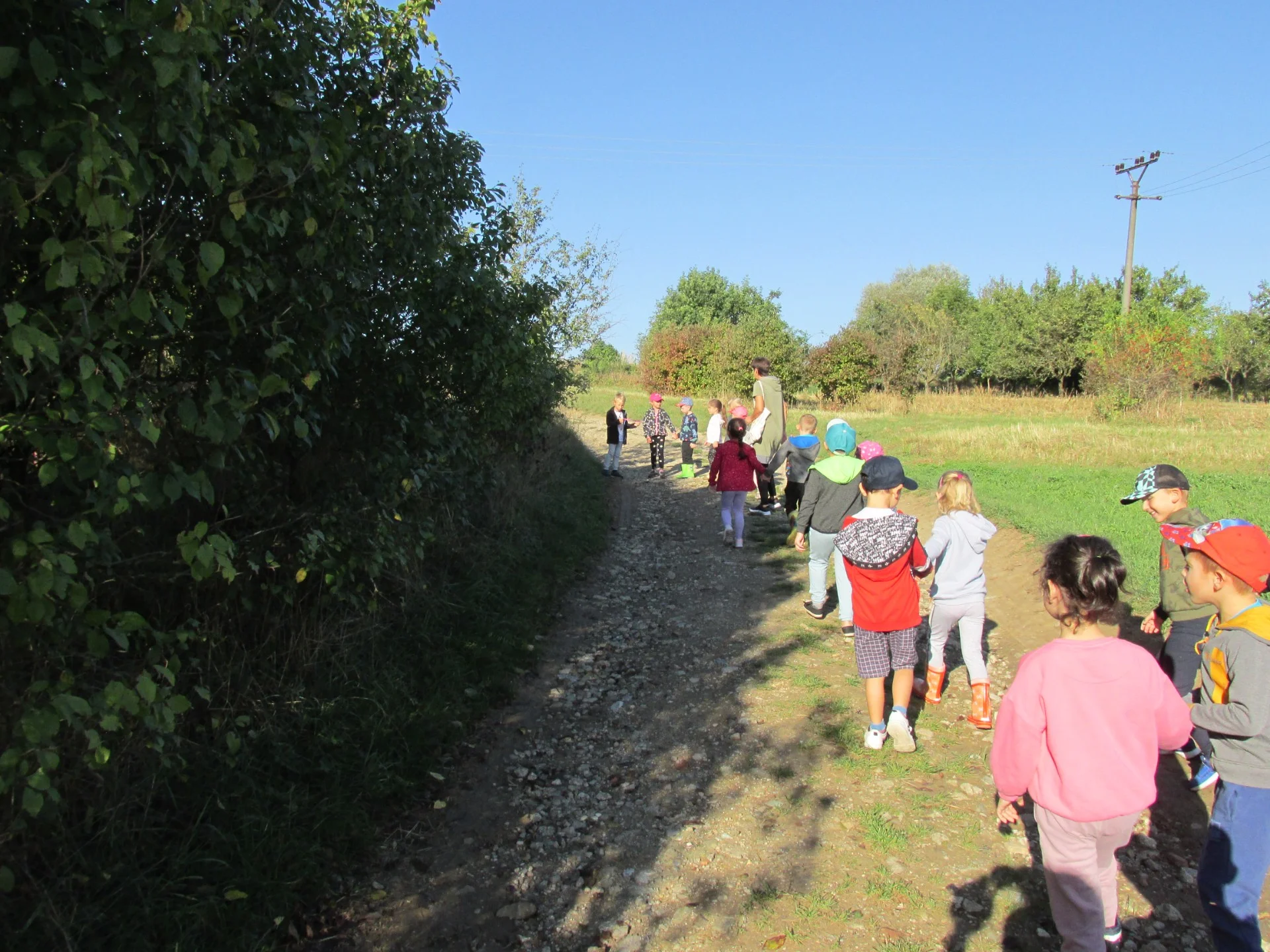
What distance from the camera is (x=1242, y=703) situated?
293 centimetres

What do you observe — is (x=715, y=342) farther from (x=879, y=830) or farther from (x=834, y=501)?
(x=879, y=830)

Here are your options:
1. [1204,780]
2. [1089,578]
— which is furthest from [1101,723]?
[1204,780]

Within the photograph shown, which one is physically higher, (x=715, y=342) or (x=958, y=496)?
(x=715, y=342)

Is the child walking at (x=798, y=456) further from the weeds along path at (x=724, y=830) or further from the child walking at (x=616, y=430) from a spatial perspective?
the child walking at (x=616, y=430)

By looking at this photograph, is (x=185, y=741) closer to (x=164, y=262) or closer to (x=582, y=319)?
(x=164, y=262)

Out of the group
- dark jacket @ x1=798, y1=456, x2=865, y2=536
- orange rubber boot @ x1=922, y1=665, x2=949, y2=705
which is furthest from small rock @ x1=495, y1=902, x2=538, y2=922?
dark jacket @ x1=798, y1=456, x2=865, y2=536

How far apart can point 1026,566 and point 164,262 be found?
851cm

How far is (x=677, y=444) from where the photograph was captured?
25344mm

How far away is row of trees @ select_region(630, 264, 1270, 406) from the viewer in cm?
2902

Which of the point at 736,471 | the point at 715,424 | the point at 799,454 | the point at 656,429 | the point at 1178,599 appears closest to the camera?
the point at 1178,599

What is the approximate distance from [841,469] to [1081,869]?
14.9 ft

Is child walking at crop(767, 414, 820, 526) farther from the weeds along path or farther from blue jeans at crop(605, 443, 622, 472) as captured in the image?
blue jeans at crop(605, 443, 622, 472)

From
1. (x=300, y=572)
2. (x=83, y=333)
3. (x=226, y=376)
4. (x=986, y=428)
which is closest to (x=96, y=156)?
(x=83, y=333)

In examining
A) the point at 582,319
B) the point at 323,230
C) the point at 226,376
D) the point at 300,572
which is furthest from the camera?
the point at 582,319
